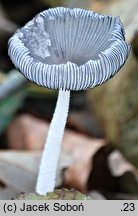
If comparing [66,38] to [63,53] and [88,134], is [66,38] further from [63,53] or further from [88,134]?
[88,134]

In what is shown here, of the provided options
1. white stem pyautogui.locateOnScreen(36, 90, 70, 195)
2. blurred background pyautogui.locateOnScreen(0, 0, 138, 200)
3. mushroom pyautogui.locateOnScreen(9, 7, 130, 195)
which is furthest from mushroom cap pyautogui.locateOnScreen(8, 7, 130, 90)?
blurred background pyautogui.locateOnScreen(0, 0, 138, 200)

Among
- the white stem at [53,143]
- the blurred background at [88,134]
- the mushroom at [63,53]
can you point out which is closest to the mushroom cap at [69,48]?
the mushroom at [63,53]

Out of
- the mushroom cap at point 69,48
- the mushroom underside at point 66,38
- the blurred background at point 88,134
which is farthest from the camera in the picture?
the blurred background at point 88,134

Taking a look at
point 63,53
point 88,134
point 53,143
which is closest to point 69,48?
point 63,53

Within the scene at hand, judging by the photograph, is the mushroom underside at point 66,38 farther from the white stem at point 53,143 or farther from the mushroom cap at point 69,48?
the white stem at point 53,143

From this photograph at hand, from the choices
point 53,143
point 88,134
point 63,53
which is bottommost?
point 53,143

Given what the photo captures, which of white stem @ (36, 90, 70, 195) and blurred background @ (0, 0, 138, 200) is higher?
blurred background @ (0, 0, 138, 200)

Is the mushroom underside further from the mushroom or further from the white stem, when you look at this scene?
the white stem

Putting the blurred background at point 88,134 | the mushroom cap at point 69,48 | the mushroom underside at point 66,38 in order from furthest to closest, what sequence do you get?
the blurred background at point 88,134
the mushroom underside at point 66,38
the mushroom cap at point 69,48
